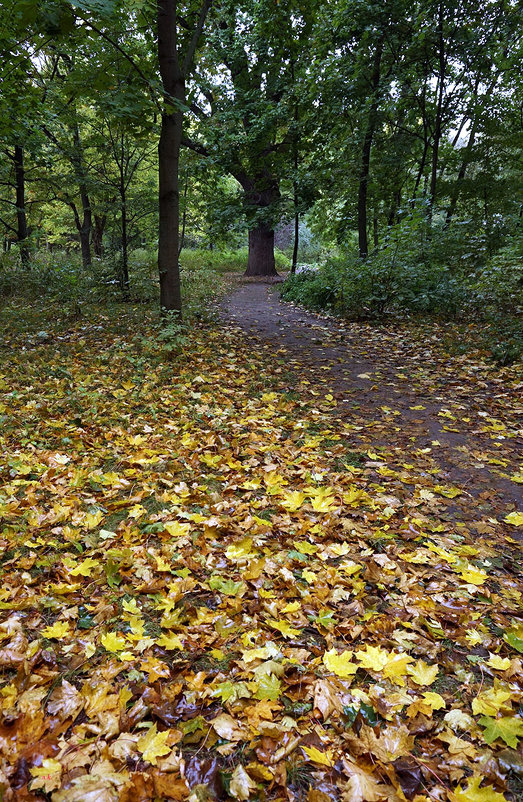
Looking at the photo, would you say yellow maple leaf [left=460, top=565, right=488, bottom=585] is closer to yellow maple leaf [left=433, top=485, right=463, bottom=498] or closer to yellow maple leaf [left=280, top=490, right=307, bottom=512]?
yellow maple leaf [left=433, top=485, right=463, bottom=498]

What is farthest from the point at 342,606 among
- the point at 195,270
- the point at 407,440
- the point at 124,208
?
the point at 195,270

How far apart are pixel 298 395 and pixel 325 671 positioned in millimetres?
3661

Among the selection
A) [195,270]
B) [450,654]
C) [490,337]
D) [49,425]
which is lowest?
[450,654]

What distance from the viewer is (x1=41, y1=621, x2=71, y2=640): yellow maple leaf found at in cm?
203

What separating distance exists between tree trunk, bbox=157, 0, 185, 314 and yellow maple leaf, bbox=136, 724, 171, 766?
630cm

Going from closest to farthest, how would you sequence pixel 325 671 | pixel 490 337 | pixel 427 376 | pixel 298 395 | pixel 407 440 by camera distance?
pixel 325 671 < pixel 407 440 < pixel 298 395 < pixel 427 376 < pixel 490 337

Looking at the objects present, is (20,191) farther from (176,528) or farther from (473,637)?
(473,637)

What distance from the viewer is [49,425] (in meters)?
4.31

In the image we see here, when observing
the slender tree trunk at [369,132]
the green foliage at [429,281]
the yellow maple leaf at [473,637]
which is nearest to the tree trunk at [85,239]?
the slender tree trunk at [369,132]

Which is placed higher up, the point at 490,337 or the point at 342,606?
the point at 490,337

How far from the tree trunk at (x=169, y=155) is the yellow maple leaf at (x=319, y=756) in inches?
256

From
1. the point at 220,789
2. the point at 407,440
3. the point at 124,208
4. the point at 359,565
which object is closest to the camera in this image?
the point at 220,789

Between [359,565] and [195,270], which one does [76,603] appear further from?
[195,270]

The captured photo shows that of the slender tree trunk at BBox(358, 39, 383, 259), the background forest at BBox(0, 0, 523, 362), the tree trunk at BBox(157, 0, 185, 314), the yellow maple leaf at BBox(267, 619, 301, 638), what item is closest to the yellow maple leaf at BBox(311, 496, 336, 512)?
the yellow maple leaf at BBox(267, 619, 301, 638)
